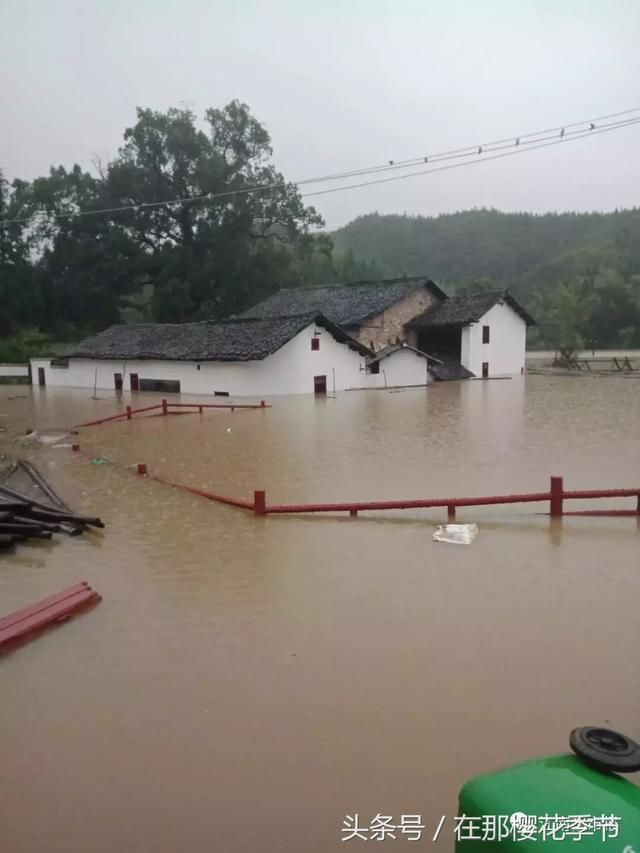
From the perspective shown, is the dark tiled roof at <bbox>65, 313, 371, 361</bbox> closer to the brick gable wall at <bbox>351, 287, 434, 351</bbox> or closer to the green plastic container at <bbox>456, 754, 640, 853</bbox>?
the brick gable wall at <bbox>351, 287, 434, 351</bbox>

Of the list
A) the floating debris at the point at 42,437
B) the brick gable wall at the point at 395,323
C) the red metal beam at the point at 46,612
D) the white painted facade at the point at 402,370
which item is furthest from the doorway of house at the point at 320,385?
the red metal beam at the point at 46,612

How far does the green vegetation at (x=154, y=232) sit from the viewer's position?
144 feet

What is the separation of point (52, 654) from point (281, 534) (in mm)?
3508

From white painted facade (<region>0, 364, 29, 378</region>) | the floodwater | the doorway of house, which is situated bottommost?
the floodwater

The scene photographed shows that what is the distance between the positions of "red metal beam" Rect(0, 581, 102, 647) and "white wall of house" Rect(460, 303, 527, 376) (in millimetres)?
32464

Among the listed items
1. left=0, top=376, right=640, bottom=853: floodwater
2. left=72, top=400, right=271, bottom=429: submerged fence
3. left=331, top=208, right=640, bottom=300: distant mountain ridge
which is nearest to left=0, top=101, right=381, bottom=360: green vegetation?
left=72, top=400, right=271, bottom=429: submerged fence

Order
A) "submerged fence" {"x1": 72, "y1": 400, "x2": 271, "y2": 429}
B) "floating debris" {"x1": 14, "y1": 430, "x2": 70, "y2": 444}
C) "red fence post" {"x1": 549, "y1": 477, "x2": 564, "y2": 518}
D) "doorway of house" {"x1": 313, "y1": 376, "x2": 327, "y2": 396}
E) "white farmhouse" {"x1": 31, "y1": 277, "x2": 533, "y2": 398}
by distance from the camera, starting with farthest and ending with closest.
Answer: "doorway of house" {"x1": 313, "y1": 376, "x2": 327, "y2": 396} < "white farmhouse" {"x1": 31, "y1": 277, "x2": 533, "y2": 398} < "submerged fence" {"x1": 72, "y1": 400, "x2": 271, "y2": 429} < "floating debris" {"x1": 14, "y1": 430, "x2": 70, "y2": 444} < "red fence post" {"x1": 549, "y1": 477, "x2": 564, "y2": 518}

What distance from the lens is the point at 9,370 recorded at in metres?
39.6

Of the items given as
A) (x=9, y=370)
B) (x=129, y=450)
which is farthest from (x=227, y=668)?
(x=9, y=370)

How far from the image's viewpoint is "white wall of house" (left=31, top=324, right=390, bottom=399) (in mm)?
27312

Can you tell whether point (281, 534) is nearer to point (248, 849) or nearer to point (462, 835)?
point (248, 849)

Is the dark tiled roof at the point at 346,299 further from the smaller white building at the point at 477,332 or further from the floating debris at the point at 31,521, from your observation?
the floating debris at the point at 31,521

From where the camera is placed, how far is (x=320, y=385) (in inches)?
1145

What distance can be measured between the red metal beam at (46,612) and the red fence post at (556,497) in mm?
5521
